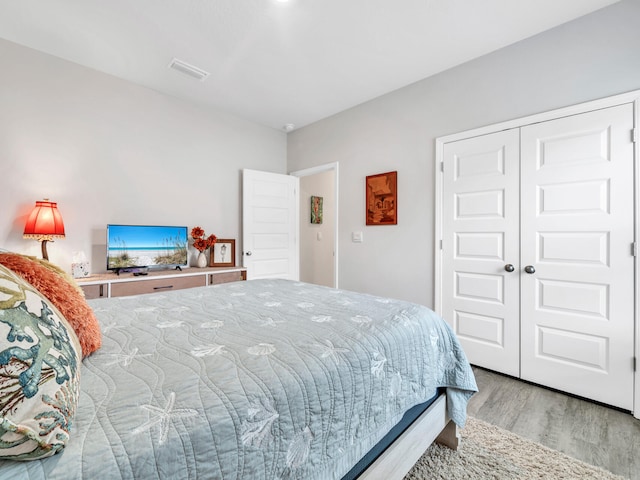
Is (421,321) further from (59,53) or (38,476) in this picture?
(59,53)

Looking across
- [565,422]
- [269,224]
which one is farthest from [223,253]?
[565,422]

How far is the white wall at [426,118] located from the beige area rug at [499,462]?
1368 millimetres

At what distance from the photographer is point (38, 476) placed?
0.45 meters

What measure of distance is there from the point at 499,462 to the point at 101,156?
3.93 m

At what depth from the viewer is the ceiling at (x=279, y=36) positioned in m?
2.02

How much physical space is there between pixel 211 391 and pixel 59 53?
136 inches

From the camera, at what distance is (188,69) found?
→ 9.03ft

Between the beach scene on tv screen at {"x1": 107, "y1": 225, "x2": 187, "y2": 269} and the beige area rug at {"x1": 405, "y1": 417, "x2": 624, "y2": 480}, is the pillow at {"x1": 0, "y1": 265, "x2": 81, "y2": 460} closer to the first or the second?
the beige area rug at {"x1": 405, "y1": 417, "x2": 624, "y2": 480}

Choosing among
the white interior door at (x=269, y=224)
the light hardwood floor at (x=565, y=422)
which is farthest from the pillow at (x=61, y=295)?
the white interior door at (x=269, y=224)

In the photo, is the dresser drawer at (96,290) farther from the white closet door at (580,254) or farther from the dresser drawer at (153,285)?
the white closet door at (580,254)

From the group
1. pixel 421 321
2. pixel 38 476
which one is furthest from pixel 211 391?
pixel 421 321

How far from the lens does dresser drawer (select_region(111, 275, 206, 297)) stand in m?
2.59

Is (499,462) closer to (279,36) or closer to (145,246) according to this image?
(279,36)

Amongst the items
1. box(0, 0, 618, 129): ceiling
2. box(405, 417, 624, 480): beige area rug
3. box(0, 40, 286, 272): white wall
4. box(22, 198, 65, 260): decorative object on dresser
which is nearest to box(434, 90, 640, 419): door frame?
box(0, 0, 618, 129): ceiling
